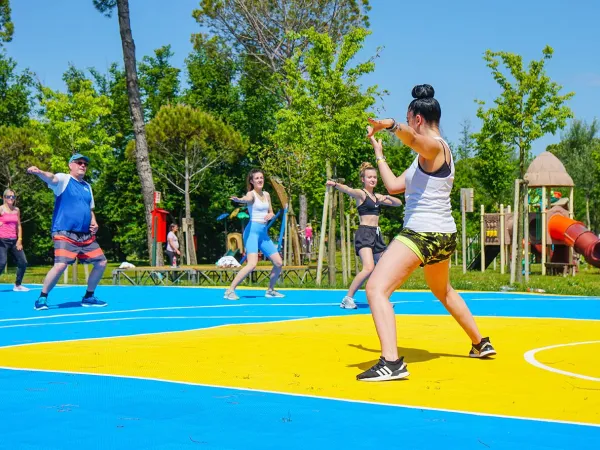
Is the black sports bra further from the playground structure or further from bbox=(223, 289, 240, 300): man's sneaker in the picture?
the playground structure

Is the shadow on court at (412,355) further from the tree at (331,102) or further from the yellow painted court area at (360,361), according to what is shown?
the tree at (331,102)

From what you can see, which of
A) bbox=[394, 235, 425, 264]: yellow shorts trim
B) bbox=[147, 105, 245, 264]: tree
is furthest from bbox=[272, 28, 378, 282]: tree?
bbox=[147, 105, 245, 264]: tree

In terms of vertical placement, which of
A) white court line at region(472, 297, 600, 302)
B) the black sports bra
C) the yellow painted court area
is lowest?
the yellow painted court area

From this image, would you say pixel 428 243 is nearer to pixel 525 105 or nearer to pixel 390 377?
pixel 390 377

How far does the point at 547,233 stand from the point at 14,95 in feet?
135

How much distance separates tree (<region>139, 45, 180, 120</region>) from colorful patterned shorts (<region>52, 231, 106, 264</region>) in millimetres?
41284

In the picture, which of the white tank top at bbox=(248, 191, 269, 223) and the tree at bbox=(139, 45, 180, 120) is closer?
the white tank top at bbox=(248, 191, 269, 223)

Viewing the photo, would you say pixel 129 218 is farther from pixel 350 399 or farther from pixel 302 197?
pixel 350 399

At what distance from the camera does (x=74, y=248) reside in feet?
42.1

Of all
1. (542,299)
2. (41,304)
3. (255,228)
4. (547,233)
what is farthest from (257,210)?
(547,233)

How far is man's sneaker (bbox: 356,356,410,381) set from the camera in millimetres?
5945

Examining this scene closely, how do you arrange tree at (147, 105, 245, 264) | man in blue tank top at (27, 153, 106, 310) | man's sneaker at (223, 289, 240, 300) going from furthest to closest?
tree at (147, 105, 245, 264) < man's sneaker at (223, 289, 240, 300) < man in blue tank top at (27, 153, 106, 310)

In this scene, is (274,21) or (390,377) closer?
(390,377)

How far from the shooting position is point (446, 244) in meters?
6.29
